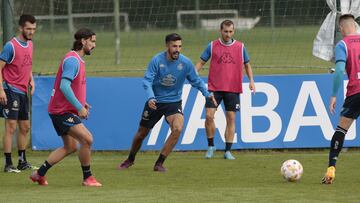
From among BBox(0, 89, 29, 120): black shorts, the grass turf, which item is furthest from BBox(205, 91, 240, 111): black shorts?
BBox(0, 89, 29, 120): black shorts

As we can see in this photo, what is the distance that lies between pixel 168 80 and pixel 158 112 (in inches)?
17.5

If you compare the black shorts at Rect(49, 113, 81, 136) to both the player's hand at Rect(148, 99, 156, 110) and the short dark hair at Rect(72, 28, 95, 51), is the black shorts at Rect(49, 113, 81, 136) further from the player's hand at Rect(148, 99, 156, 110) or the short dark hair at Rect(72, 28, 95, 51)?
the player's hand at Rect(148, 99, 156, 110)

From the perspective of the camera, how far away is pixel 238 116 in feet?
48.7

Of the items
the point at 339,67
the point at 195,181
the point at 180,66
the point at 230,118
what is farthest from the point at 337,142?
the point at 230,118

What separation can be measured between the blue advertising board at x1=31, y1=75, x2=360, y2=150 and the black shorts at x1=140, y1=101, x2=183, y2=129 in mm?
2152

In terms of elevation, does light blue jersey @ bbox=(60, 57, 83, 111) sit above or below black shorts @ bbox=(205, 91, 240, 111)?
above

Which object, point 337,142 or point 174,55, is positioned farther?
point 174,55

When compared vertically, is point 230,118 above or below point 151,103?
below

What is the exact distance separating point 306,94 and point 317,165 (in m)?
1.96

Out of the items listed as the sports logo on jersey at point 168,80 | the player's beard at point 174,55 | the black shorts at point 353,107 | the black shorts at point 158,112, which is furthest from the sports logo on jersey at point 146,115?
the black shorts at point 353,107

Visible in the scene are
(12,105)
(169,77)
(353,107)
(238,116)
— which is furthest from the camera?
(238,116)

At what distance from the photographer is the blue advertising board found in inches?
581

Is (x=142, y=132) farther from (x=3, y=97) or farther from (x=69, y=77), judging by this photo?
(x=69, y=77)

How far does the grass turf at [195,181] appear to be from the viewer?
32.6 feet
